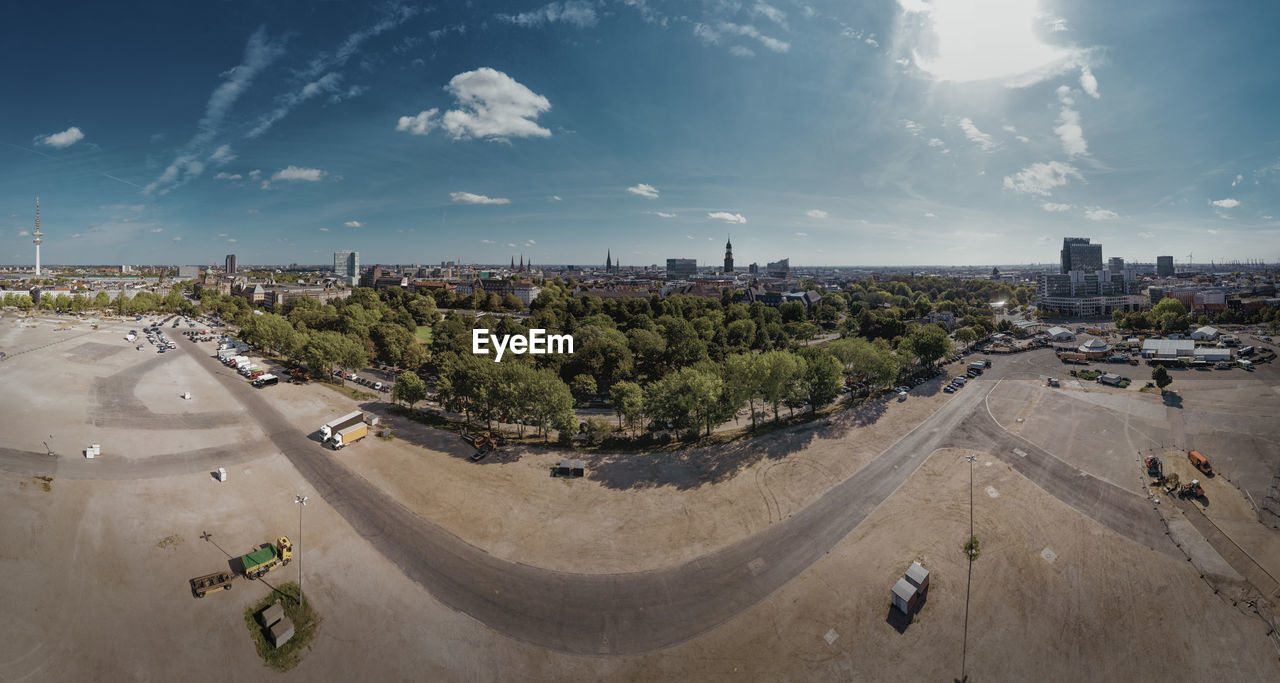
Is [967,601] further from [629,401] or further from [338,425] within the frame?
[338,425]

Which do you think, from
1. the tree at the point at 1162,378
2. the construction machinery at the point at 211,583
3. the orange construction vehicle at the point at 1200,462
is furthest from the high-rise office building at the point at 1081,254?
the construction machinery at the point at 211,583

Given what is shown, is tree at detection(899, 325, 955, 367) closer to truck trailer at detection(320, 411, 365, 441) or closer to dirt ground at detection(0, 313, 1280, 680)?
dirt ground at detection(0, 313, 1280, 680)

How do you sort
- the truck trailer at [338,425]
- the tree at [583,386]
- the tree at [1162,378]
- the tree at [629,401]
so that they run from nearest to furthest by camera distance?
the truck trailer at [338,425]
the tree at [629,401]
the tree at [1162,378]
the tree at [583,386]

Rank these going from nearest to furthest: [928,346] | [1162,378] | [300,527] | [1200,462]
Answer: [300,527]
[1200,462]
[1162,378]
[928,346]

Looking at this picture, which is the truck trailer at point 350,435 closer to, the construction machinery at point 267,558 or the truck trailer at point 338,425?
the truck trailer at point 338,425

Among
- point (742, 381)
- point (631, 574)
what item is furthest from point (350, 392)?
point (742, 381)
